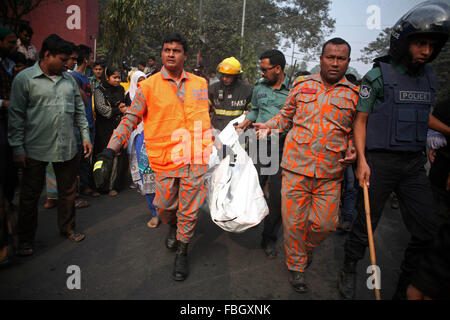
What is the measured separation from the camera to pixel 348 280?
8.91ft

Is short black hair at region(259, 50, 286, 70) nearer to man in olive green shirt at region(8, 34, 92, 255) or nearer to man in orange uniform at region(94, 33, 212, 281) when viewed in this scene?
man in orange uniform at region(94, 33, 212, 281)

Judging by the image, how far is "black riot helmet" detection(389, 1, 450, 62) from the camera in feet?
7.25

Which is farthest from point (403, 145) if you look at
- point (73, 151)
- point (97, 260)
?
point (73, 151)

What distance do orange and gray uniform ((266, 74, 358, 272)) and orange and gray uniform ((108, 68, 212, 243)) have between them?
83cm

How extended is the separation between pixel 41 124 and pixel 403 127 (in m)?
3.30

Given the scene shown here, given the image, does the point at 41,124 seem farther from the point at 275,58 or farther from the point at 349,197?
the point at 349,197

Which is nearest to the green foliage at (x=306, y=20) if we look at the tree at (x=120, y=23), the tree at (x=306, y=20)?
the tree at (x=306, y=20)

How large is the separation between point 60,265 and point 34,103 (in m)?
1.59

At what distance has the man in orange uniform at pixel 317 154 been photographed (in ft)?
8.48

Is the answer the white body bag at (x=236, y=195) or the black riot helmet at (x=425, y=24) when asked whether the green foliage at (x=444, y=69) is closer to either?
the black riot helmet at (x=425, y=24)

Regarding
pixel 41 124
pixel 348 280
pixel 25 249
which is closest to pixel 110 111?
pixel 41 124

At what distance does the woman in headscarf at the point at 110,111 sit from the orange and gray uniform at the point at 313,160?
3.24m

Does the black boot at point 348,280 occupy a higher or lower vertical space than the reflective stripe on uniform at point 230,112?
lower

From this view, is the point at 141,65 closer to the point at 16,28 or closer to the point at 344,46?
the point at 16,28
